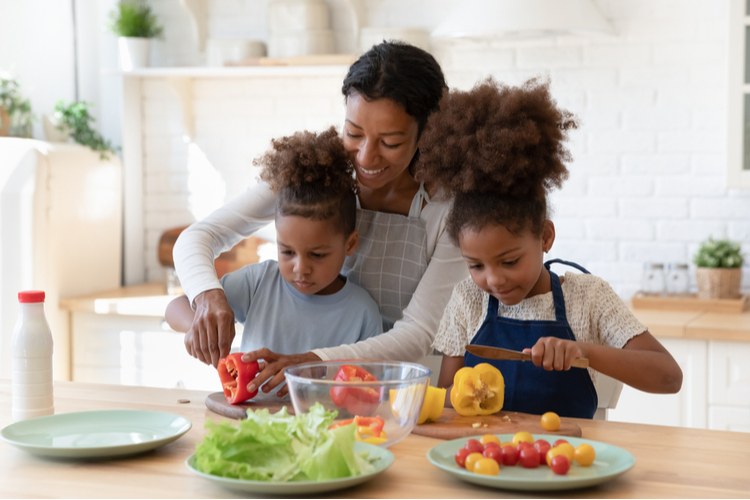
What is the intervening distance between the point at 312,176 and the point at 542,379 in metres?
0.59

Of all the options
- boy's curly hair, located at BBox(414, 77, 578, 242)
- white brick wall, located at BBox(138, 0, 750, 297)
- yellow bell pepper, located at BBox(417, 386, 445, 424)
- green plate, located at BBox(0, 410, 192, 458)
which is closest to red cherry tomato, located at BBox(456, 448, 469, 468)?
yellow bell pepper, located at BBox(417, 386, 445, 424)

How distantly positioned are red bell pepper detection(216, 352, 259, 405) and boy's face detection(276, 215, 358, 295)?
0.32 metres

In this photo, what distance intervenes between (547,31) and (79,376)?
6.71ft

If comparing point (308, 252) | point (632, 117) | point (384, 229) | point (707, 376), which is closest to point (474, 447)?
point (308, 252)

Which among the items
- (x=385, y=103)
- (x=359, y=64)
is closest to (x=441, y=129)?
(x=385, y=103)

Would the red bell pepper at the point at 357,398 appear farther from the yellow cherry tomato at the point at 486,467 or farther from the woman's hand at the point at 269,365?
the woman's hand at the point at 269,365

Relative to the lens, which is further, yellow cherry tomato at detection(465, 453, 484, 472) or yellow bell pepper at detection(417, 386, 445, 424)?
yellow bell pepper at detection(417, 386, 445, 424)

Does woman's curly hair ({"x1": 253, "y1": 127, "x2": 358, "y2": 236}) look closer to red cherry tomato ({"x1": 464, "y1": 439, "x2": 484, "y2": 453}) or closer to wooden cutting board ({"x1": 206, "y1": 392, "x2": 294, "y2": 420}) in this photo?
wooden cutting board ({"x1": 206, "y1": 392, "x2": 294, "y2": 420})

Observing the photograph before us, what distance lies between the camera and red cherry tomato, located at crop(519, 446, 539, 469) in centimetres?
90

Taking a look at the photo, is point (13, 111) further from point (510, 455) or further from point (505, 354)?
point (510, 455)

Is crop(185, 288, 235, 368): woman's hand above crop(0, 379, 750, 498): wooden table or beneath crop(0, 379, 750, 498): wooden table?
above

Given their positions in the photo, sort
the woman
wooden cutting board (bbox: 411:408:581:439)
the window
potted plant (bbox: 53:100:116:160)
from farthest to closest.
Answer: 1. potted plant (bbox: 53:100:116:160)
2. the window
3. the woman
4. wooden cutting board (bbox: 411:408:581:439)

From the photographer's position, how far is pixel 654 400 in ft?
7.80

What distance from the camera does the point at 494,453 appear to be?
901 mm
